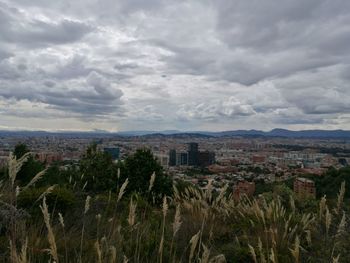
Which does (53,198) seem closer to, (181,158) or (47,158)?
(47,158)

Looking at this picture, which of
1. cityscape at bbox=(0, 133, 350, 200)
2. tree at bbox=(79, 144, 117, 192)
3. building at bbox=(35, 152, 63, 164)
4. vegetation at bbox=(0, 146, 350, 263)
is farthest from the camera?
building at bbox=(35, 152, 63, 164)

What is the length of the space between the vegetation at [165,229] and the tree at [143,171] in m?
4.09

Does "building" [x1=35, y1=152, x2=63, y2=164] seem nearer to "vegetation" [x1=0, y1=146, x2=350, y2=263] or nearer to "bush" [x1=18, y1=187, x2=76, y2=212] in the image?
"vegetation" [x1=0, y1=146, x2=350, y2=263]

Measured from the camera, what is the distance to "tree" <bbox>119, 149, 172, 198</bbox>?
42.9 ft

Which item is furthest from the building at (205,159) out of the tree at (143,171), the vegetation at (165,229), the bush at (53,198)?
the bush at (53,198)

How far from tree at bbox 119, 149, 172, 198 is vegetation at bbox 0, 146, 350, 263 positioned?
161 inches

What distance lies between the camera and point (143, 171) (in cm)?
1338

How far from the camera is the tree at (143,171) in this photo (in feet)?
42.9

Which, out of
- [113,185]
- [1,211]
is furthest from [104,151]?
[1,211]

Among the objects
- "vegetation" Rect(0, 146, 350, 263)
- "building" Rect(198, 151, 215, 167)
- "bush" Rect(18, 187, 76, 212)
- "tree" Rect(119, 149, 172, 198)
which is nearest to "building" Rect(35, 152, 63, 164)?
"tree" Rect(119, 149, 172, 198)

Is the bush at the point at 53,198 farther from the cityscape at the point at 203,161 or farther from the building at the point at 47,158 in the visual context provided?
the building at the point at 47,158

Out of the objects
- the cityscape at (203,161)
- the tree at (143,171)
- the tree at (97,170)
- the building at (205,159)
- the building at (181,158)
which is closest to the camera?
the tree at (97,170)

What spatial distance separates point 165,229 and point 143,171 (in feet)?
25.4

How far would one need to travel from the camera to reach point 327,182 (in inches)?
852
